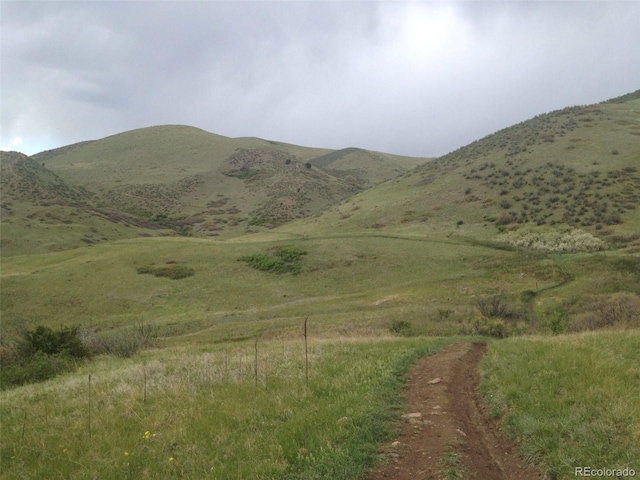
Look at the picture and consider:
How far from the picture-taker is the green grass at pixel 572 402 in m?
5.73

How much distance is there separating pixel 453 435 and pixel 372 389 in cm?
222

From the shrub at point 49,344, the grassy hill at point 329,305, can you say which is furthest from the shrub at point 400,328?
the shrub at point 49,344

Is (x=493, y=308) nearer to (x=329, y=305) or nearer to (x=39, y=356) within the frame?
(x=329, y=305)

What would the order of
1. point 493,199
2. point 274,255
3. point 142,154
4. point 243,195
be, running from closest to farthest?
point 274,255
point 493,199
point 243,195
point 142,154

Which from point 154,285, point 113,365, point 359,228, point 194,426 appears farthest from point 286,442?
point 359,228

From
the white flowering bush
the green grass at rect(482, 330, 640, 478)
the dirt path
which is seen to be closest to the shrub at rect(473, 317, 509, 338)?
the green grass at rect(482, 330, 640, 478)

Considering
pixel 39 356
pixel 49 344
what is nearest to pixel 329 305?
pixel 49 344

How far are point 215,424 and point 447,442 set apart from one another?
3.89 meters

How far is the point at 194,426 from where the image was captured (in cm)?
743

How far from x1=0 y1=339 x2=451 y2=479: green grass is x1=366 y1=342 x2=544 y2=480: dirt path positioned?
365 mm

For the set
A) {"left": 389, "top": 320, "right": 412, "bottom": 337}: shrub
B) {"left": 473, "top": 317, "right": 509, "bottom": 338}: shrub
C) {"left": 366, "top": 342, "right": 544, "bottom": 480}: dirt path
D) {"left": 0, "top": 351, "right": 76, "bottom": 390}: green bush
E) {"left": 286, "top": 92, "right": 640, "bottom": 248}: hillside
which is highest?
{"left": 286, "top": 92, "right": 640, "bottom": 248}: hillside

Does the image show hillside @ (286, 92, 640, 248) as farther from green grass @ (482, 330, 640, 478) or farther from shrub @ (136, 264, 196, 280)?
green grass @ (482, 330, 640, 478)

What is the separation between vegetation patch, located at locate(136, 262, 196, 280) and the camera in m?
50.2

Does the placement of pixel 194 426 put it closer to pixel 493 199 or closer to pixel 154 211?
pixel 493 199
